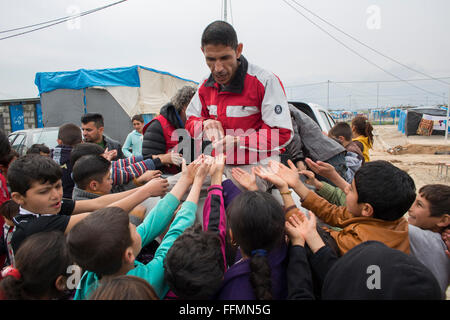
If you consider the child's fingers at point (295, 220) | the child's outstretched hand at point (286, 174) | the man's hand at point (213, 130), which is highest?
the man's hand at point (213, 130)

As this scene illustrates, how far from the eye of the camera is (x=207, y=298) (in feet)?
3.71

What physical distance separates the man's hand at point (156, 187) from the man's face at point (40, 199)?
54 cm

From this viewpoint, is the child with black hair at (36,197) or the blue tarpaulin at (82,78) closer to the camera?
the child with black hair at (36,197)

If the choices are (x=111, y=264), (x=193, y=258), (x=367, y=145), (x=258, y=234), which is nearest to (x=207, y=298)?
(x=193, y=258)

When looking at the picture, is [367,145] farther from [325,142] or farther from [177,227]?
[177,227]

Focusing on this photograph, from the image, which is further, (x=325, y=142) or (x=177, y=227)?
(x=325, y=142)

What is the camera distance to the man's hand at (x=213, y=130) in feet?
6.42

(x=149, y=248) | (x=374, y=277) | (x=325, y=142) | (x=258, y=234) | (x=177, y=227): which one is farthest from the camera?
(x=325, y=142)

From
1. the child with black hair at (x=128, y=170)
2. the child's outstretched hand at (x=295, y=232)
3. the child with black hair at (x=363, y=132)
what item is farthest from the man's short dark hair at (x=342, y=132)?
the child's outstretched hand at (x=295, y=232)

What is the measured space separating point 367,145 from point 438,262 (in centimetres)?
363

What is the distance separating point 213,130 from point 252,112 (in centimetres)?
35

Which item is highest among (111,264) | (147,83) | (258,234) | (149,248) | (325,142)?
(147,83)

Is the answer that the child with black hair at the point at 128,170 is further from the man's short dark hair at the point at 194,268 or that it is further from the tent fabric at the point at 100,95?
the tent fabric at the point at 100,95

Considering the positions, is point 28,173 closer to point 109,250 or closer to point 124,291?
point 109,250
